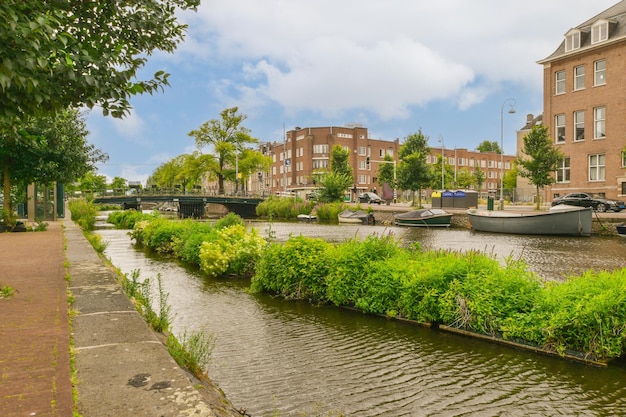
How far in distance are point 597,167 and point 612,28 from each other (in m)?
11.0

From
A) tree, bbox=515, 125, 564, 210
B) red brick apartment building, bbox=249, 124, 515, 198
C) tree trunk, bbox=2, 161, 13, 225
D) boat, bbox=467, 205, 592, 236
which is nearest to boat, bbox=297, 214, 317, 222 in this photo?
tree, bbox=515, 125, 564, 210

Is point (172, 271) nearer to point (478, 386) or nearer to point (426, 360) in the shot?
point (426, 360)

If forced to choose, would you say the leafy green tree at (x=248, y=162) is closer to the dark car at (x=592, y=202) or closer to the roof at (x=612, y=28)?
the roof at (x=612, y=28)

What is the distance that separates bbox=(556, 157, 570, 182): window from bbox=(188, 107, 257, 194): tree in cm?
4349

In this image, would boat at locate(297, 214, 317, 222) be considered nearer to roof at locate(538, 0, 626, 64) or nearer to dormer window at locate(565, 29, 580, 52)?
roof at locate(538, 0, 626, 64)

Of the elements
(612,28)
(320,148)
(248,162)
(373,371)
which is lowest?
(373,371)

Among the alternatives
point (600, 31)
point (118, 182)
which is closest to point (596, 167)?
point (600, 31)

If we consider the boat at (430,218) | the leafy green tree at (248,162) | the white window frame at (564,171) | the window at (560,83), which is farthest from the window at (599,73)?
the leafy green tree at (248,162)

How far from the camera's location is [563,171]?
44.2 m

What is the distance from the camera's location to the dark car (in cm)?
3609

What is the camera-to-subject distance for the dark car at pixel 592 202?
36.1 m

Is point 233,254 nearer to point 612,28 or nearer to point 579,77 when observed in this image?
point 579,77

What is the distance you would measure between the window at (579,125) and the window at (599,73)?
2.60 meters

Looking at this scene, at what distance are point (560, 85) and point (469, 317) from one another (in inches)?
1694
